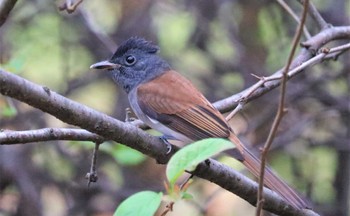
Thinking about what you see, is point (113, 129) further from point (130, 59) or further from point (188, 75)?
point (188, 75)

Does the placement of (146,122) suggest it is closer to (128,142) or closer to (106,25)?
(128,142)

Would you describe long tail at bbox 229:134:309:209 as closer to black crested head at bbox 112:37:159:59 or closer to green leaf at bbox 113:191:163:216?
green leaf at bbox 113:191:163:216

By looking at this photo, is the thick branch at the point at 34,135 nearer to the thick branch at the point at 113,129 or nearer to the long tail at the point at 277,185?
the thick branch at the point at 113,129

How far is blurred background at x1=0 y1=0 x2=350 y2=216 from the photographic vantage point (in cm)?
646

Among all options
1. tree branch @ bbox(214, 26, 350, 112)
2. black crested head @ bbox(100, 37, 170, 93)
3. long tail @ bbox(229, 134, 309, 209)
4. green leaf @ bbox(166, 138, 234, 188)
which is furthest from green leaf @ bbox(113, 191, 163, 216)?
black crested head @ bbox(100, 37, 170, 93)

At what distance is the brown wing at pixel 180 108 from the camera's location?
4.06 meters

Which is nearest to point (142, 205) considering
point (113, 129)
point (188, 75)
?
point (113, 129)

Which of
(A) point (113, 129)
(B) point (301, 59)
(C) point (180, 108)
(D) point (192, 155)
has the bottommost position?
(D) point (192, 155)

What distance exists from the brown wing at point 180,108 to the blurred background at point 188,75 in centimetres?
167

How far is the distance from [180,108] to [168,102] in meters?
0.11

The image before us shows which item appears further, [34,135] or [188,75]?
[188,75]

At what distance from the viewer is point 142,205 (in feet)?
7.80

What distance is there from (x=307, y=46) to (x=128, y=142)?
Answer: 172 cm

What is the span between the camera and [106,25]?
7867 mm
